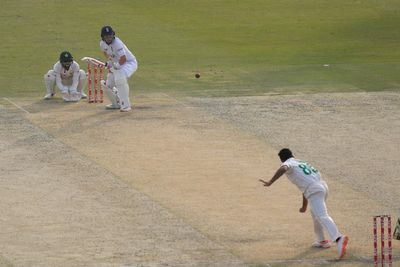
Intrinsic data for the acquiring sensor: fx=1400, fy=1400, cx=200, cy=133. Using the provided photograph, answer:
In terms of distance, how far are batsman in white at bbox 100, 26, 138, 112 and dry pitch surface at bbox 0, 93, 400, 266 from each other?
1.46 ft

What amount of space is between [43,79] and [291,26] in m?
11.5

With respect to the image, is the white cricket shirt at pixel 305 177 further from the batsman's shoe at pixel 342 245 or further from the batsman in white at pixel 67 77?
the batsman in white at pixel 67 77

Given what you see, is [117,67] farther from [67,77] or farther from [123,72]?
[67,77]

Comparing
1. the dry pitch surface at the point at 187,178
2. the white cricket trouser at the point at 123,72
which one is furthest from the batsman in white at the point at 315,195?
the white cricket trouser at the point at 123,72

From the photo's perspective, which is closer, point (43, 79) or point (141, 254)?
point (141, 254)

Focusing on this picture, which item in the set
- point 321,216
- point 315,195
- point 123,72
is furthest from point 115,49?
point 321,216

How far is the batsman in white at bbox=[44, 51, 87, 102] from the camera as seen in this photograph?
34.8m

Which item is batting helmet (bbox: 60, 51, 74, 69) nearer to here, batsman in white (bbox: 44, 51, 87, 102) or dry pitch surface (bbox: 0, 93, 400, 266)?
batsman in white (bbox: 44, 51, 87, 102)

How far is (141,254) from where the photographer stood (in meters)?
22.9

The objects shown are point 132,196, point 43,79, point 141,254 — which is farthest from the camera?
point 43,79

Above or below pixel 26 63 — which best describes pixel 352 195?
below

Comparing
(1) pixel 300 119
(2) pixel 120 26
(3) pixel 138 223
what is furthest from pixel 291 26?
(3) pixel 138 223

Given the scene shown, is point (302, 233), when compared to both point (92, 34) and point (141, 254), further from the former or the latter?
point (92, 34)

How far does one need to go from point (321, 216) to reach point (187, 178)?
18.2 ft
